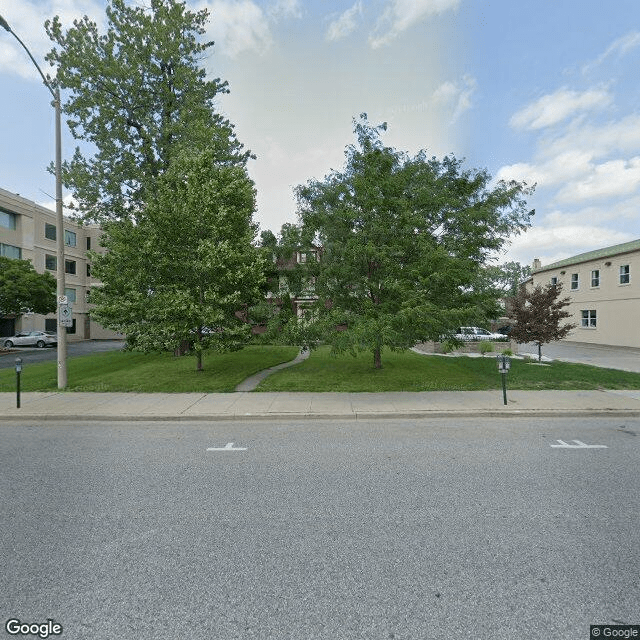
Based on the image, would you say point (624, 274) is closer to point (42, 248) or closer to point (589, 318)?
point (589, 318)

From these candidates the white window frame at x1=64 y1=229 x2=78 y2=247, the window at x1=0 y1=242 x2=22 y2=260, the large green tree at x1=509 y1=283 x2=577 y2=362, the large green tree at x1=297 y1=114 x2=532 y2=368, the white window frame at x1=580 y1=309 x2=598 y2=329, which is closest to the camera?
the large green tree at x1=297 y1=114 x2=532 y2=368

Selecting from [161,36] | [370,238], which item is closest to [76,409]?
[370,238]

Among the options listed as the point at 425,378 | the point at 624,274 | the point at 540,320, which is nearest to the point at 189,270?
the point at 425,378

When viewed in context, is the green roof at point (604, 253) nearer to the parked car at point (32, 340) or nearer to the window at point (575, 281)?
the window at point (575, 281)

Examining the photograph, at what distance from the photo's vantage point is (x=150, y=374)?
13602mm

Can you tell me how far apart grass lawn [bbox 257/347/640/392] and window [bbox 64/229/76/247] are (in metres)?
39.8

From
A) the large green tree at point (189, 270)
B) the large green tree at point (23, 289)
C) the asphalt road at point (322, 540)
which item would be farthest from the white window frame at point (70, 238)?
the asphalt road at point (322, 540)

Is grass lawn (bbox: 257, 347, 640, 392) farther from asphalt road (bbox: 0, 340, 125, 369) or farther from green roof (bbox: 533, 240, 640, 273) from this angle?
green roof (bbox: 533, 240, 640, 273)

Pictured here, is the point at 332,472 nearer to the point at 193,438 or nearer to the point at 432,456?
the point at 432,456

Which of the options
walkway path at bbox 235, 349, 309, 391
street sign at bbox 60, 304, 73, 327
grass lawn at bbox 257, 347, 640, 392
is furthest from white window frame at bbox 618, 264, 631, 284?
street sign at bbox 60, 304, 73, 327

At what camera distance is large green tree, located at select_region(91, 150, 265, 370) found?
39.7ft

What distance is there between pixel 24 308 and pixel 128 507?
3226cm

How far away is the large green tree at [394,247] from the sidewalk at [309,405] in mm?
1745

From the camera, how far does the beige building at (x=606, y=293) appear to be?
28344mm
